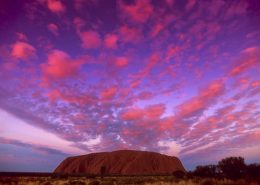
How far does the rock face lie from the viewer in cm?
14912

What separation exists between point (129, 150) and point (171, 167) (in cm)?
2836

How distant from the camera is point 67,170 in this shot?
170 metres

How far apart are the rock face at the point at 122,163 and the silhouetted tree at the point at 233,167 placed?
10996cm

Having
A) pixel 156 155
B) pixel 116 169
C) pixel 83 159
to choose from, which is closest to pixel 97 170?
pixel 116 169

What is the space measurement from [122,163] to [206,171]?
114295 mm

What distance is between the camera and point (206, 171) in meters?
47.3

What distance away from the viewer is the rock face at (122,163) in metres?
149

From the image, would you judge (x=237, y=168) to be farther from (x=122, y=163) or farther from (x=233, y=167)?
(x=122, y=163)

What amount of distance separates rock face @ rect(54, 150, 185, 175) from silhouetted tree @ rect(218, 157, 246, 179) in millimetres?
109959

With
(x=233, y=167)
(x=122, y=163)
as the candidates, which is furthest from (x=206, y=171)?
(x=122, y=163)

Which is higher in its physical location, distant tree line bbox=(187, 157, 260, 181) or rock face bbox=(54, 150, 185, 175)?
rock face bbox=(54, 150, 185, 175)

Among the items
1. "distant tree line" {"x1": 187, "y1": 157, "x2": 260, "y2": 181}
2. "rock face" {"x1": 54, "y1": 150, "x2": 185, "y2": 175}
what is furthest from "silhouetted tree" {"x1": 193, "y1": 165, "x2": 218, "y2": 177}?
"rock face" {"x1": 54, "y1": 150, "x2": 185, "y2": 175}

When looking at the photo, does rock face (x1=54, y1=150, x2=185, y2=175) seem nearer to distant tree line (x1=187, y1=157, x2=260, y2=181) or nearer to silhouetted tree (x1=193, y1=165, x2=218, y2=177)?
silhouetted tree (x1=193, y1=165, x2=218, y2=177)

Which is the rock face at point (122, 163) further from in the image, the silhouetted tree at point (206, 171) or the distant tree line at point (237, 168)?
the distant tree line at point (237, 168)
